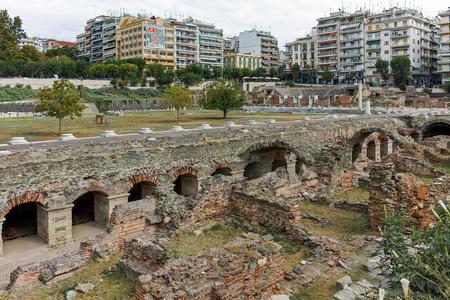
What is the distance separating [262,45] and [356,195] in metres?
113

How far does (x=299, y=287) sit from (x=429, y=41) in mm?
91841

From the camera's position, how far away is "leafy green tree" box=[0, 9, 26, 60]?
260ft

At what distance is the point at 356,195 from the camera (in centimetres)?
1686

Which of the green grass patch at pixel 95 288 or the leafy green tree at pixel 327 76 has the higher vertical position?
the leafy green tree at pixel 327 76

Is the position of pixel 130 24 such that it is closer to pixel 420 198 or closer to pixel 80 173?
pixel 80 173

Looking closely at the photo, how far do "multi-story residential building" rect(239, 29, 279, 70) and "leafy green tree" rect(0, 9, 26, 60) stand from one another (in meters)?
66.7

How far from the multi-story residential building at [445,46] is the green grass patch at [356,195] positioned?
66157 mm

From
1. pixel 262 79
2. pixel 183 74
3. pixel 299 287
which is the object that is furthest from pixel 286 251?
pixel 262 79

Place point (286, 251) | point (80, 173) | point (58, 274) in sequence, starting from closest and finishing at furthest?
point (58, 274), point (286, 251), point (80, 173)

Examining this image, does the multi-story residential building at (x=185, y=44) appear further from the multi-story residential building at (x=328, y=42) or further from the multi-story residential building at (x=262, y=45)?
the multi-story residential building at (x=328, y=42)

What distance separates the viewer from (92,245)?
1082 cm

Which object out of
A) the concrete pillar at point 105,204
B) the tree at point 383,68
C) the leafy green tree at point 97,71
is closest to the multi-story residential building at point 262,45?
the tree at point 383,68

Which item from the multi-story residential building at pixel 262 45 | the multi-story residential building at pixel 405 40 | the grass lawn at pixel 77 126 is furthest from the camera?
the multi-story residential building at pixel 262 45

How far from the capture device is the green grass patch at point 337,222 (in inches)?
471
